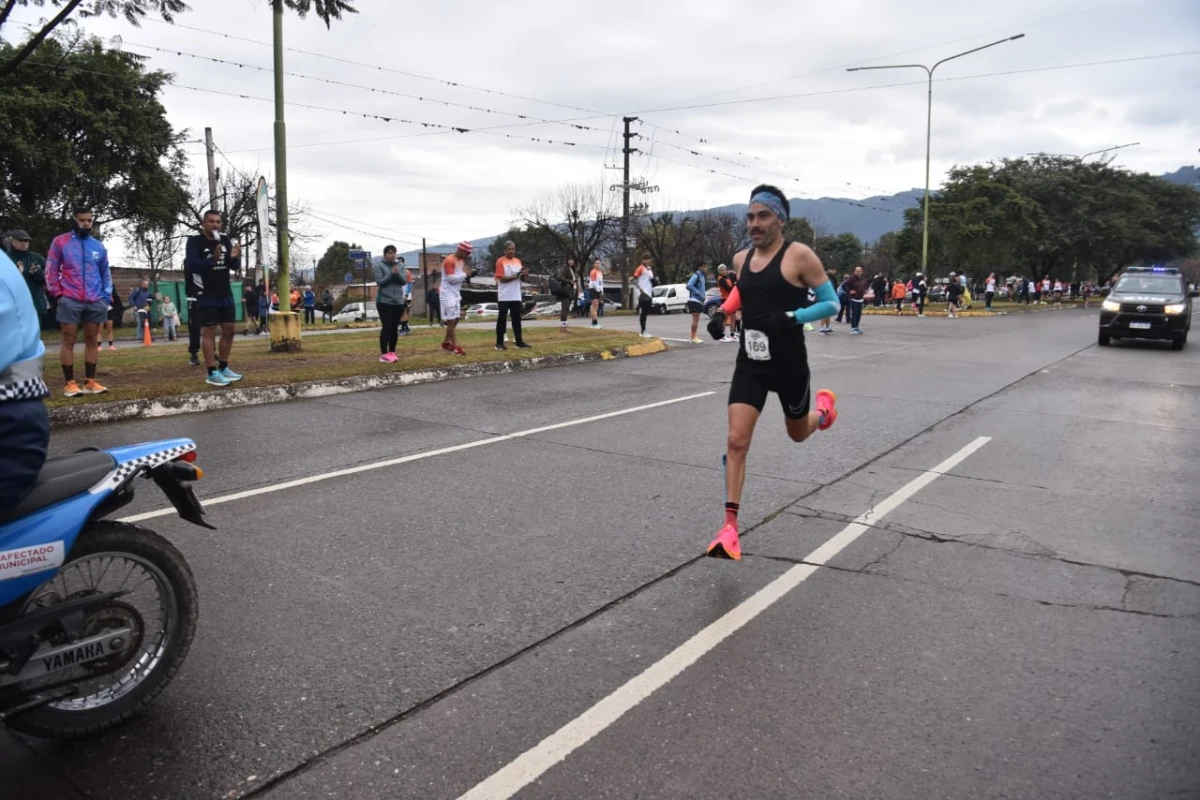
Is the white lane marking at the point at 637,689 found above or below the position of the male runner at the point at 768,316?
below

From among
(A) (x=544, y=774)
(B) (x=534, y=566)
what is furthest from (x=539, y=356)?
(A) (x=544, y=774)

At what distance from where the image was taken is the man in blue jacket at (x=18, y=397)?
2559 millimetres

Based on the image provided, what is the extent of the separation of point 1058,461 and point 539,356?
830 cm

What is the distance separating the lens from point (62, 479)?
9.05ft

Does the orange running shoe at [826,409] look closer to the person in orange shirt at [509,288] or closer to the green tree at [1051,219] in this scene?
the person in orange shirt at [509,288]

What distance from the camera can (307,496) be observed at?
5648 millimetres

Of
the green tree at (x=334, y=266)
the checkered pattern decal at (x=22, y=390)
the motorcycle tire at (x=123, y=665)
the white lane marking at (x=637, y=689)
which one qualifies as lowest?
the white lane marking at (x=637, y=689)

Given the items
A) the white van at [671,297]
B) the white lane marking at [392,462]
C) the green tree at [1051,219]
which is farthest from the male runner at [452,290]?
the green tree at [1051,219]

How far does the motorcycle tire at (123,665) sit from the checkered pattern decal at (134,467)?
148mm

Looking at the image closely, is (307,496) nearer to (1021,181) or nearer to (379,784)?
(379,784)

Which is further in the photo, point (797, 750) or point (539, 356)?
point (539, 356)

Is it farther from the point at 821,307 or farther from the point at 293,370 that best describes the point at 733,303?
the point at 293,370

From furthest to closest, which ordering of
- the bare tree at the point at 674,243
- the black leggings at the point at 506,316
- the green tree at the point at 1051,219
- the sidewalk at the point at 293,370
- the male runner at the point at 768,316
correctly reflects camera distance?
the bare tree at the point at 674,243 < the green tree at the point at 1051,219 < the black leggings at the point at 506,316 < the sidewalk at the point at 293,370 < the male runner at the point at 768,316

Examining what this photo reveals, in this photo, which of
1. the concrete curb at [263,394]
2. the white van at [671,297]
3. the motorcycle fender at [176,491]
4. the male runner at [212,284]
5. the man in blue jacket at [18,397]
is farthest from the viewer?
the white van at [671,297]
